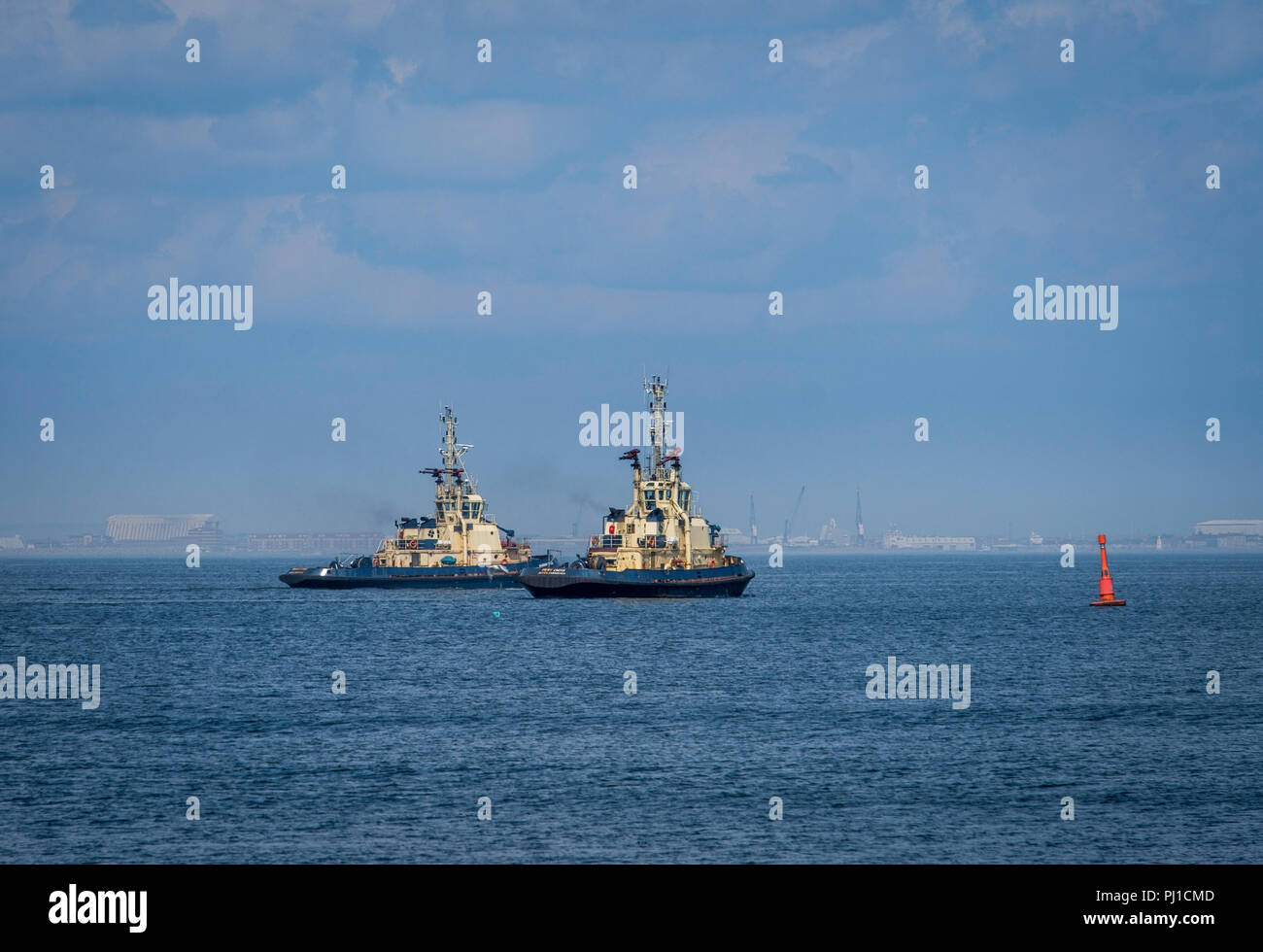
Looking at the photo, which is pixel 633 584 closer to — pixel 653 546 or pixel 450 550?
pixel 653 546

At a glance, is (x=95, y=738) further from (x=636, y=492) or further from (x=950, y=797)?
(x=636, y=492)

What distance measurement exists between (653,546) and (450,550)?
38089 millimetres

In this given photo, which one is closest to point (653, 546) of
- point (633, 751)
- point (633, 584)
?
point (633, 584)

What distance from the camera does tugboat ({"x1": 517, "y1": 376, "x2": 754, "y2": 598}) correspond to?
129250mm

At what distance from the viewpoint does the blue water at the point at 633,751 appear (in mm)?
34938

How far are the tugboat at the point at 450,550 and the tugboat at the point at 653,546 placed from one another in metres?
26.8

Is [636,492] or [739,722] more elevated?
[636,492]

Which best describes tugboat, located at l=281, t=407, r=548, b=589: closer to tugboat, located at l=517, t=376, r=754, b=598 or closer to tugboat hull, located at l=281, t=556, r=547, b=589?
tugboat hull, located at l=281, t=556, r=547, b=589

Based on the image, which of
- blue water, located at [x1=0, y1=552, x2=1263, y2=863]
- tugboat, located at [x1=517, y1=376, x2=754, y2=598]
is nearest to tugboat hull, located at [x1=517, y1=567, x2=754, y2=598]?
tugboat, located at [x1=517, y1=376, x2=754, y2=598]

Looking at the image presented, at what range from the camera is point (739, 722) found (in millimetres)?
55281

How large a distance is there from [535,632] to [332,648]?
1693 cm

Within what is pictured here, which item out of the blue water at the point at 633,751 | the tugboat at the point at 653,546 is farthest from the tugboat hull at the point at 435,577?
the blue water at the point at 633,751

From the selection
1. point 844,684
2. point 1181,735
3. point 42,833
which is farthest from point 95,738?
point 1181,735
